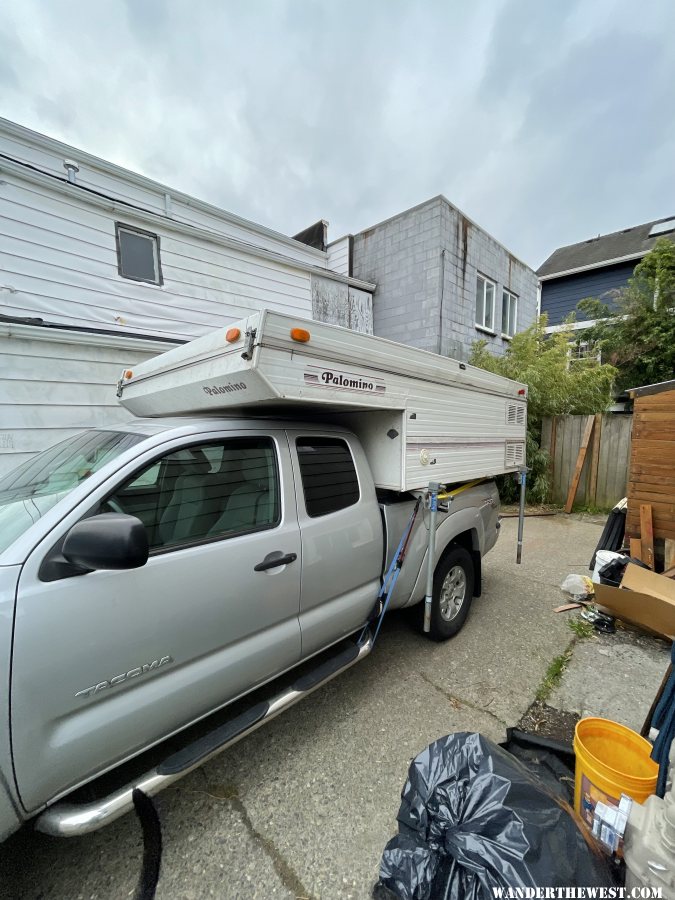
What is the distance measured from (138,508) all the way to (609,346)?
44.9 ft

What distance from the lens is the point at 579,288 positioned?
1573 cm

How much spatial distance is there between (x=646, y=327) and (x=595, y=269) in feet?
19.8

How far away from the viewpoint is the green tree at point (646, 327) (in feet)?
34.2

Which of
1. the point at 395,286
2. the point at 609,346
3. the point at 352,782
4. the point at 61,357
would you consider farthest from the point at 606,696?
the point at 609,346

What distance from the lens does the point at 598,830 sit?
58.7 inches

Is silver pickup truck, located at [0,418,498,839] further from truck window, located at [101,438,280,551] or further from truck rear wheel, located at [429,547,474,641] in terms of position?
truck rear wheel, located at [429,547,474,641]

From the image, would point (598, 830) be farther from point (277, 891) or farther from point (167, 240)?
point (167, 240)

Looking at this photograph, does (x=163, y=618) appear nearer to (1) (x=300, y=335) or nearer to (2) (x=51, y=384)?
(1) (x=300, y=335)

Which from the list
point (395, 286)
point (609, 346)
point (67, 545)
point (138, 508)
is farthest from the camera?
point (609, 346)

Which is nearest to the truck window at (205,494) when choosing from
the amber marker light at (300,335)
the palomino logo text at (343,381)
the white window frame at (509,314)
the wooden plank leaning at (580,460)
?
the palomino logo text at (343,381)

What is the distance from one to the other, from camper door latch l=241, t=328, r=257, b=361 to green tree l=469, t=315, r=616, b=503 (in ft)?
23.9

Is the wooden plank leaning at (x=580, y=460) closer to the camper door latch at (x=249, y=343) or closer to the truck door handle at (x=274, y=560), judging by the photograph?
the truck door handle at (x=274, y=560)

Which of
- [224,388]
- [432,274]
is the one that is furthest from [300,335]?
[432,274]

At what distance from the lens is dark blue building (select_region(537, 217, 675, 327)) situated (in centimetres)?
1477
